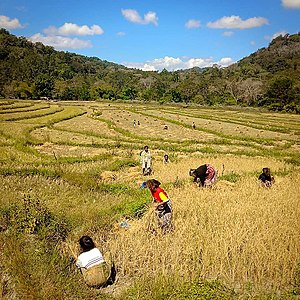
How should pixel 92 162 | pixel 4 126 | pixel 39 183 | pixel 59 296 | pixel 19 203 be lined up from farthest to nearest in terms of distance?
1. pixel 4 126
2. pixel 92 162
3. pixel 39 183
4. pixel 19 203
5. pixel 59 296

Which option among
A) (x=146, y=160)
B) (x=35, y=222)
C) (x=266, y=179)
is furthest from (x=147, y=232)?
(x=146, y=160)

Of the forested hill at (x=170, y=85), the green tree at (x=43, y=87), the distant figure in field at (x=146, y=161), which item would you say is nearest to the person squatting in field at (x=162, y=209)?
the distant figure in field at (x=146, y=161)

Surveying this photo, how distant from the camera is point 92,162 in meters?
12.8

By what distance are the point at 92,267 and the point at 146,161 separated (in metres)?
6.51

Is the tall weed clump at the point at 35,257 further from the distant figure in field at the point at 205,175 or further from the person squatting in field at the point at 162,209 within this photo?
the distant figure in field at the point at 205,175

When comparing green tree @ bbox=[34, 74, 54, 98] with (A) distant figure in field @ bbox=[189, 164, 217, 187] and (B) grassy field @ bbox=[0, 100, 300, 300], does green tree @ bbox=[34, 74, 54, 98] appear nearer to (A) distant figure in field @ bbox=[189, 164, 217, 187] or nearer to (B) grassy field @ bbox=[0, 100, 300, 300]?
(B) grassy field @ bbox=[0, 100, 300, 300]

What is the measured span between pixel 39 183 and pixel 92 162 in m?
3.36

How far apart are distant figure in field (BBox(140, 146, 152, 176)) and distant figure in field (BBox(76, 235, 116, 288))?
626cm

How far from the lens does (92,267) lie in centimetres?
449

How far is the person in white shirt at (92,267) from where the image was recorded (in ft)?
14.6

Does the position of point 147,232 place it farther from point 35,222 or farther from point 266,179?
point 266,179

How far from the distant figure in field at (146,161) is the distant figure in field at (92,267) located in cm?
626

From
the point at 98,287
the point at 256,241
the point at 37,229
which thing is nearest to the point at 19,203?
Answer: the point at 37,229

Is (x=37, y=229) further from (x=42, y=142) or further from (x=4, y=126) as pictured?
(x=4, y=126)
